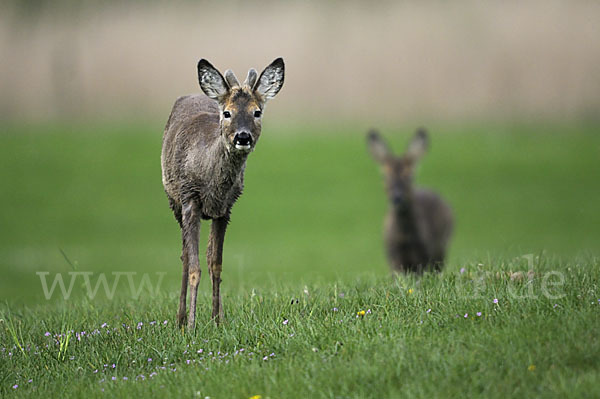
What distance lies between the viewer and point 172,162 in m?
7.91

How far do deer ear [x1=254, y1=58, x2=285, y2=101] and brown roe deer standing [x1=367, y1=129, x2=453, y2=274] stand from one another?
790 cm

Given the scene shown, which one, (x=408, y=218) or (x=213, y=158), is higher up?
(x=213, y=158)

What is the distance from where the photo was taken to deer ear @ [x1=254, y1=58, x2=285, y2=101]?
7.29 m

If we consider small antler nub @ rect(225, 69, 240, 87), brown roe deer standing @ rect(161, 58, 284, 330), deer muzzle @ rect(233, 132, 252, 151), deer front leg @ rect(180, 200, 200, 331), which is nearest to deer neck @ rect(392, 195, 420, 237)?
brown roe deer standing @ rect(161, 58, 284, 330)

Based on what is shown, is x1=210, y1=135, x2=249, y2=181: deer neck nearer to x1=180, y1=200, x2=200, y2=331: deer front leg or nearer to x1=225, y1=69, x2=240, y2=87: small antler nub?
x1=180, y1=200, x2=200, y2=331: deer front leg

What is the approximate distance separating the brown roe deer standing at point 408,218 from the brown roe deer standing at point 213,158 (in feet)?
24.4

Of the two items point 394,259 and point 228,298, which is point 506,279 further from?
point 394,259

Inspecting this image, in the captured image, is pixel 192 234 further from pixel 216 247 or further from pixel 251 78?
pixel 251 78

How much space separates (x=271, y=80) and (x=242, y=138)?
2.74 ft

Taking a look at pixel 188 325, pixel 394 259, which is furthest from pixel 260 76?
pixel 394 259

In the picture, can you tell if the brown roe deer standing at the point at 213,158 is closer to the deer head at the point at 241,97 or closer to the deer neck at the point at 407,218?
the deer head at the point at 241,97

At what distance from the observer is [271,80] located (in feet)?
24.1

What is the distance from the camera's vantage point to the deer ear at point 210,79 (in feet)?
23.6

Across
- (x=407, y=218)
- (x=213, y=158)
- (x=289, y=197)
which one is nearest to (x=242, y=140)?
(x=213, y=158)
